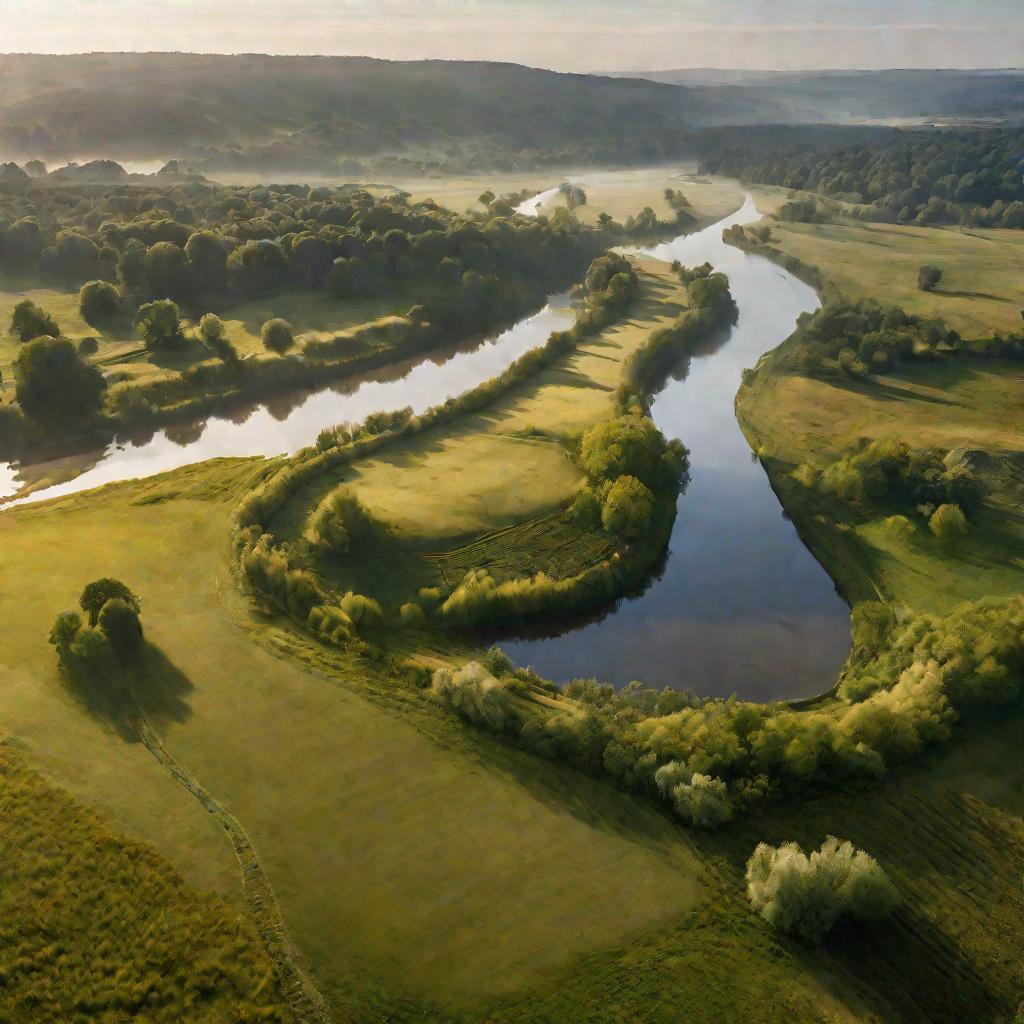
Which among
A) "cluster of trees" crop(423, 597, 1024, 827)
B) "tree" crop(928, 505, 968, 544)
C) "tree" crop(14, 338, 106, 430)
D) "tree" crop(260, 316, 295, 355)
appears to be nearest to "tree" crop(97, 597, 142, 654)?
"cluster of trees" crop(423, 597, 1024, 827)

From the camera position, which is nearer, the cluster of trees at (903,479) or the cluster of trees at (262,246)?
the cluster of trees at (903,479)

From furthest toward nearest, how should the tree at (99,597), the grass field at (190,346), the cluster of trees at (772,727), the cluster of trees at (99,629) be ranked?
1. the grass field at (190,346)
2. the tree at (99,597)
3. the cluster of trees at (99,629)
4. the cluster of trees at (772,727)

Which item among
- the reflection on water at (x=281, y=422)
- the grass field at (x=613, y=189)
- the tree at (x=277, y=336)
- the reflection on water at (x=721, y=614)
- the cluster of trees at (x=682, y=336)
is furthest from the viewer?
the grass field at (x=613, y=189)

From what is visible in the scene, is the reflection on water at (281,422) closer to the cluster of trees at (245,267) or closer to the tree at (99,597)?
the cluster of trees at (245,267)

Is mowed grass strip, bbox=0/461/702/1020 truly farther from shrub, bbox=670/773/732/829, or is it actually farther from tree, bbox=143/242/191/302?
tree, bbox=143/242/191/302

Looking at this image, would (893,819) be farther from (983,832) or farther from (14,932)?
(14,932)

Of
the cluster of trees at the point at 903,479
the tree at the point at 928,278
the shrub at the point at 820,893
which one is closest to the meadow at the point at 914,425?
the cluster of trees at the point at 903,479

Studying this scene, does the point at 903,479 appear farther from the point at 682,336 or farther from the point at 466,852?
the point at 466,852
